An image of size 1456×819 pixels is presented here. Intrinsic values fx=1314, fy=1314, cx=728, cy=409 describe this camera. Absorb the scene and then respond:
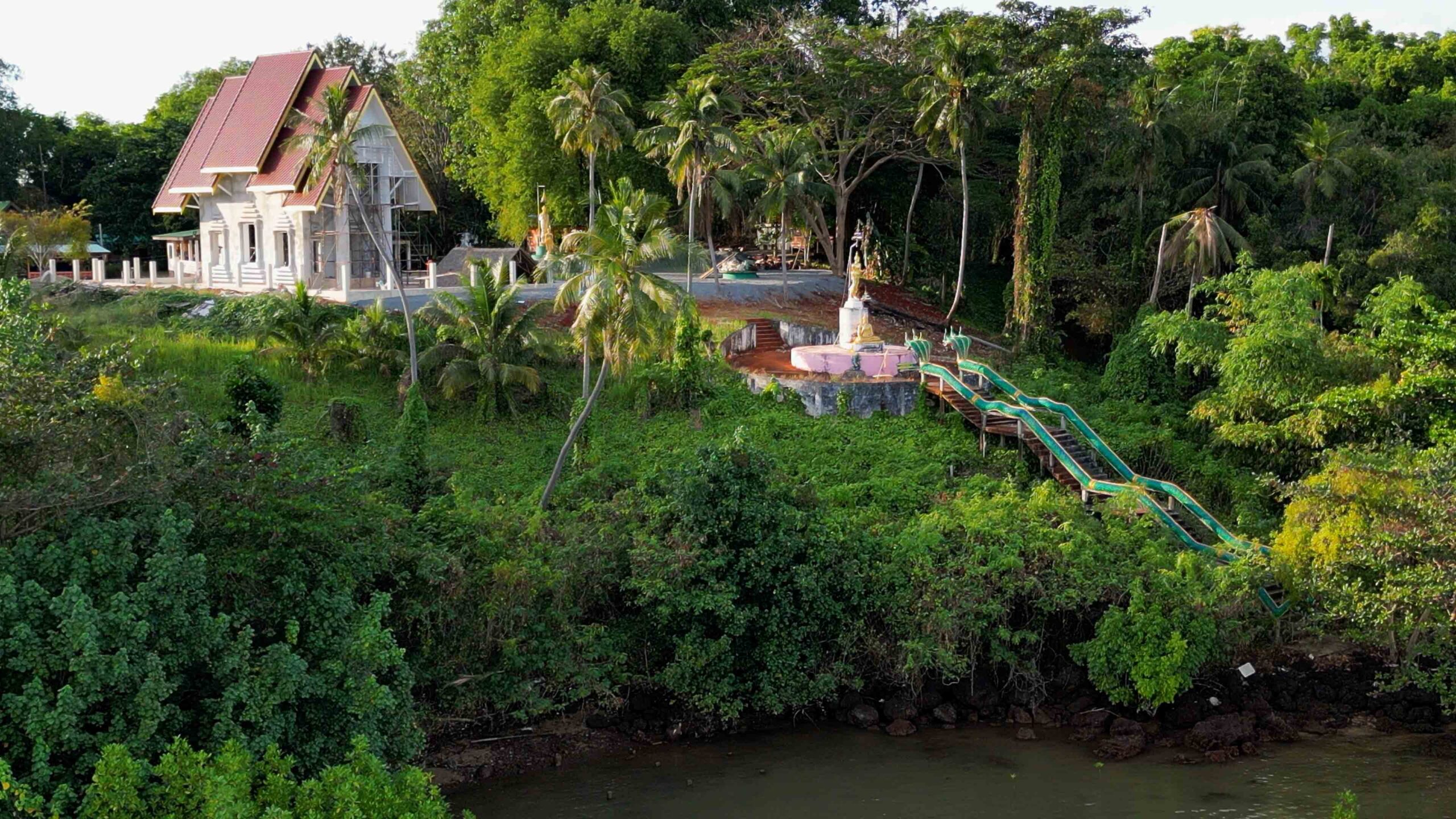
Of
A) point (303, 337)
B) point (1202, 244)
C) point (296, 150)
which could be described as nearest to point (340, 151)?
point (303, 337)

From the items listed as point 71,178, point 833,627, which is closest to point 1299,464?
point 833,627

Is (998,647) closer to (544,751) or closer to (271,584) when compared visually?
(544,751)

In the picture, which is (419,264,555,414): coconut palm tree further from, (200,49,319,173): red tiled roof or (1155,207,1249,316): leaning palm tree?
(1155,207,1249,316): leaning palm tree

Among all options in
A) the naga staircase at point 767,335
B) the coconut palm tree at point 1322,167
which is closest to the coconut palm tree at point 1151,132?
the coconut palm tree at point 1322,167

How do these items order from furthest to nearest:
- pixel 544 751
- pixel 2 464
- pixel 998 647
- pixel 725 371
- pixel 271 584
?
pixel 725 371, pixel 998 647, pixel 544 751, pixel 271 584, pixel 2 464

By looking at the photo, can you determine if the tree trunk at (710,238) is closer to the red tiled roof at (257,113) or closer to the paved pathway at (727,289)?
the paved pathway at (727,289)

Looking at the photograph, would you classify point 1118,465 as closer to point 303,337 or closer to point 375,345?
point 375,345

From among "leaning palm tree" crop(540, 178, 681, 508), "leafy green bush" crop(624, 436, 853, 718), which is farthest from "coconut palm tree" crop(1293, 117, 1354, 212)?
"leafy green bush" crop(624, 436, 853, 718)
